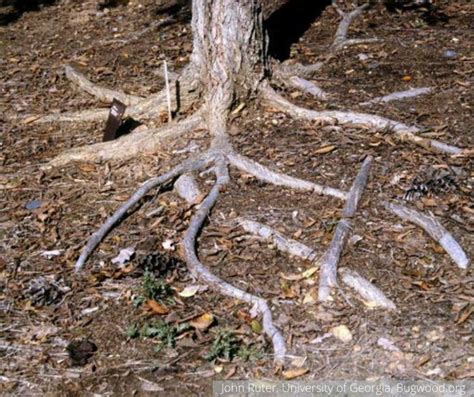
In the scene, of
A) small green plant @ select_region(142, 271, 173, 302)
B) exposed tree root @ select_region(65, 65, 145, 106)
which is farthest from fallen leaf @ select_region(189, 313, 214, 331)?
exposed tree root @ select_region(65, 65, 145, 106)

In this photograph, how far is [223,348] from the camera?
176 inches

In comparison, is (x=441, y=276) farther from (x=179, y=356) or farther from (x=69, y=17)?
(x=69, y=17)

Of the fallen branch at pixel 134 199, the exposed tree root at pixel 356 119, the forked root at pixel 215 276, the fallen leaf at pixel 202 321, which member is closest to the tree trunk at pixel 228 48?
the exposed tree root at pixel 356 119

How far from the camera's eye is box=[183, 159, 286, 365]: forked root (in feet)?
15.0

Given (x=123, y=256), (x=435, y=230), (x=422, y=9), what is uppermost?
(x=435, y=230)

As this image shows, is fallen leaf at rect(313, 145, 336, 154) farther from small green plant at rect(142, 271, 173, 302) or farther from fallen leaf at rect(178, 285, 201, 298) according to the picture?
small green plant at rect(142, 271, 173, 302)

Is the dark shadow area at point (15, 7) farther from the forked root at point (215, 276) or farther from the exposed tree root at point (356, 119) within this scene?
the forked root at point (215, 276)

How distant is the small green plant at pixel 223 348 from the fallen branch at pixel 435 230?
1.55 m

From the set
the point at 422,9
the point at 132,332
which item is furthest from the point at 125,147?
the point at 422,9

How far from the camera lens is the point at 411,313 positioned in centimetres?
466

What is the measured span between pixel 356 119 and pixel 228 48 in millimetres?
1240

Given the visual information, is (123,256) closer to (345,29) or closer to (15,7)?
(345,29)

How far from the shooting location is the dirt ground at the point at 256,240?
14.6 feet

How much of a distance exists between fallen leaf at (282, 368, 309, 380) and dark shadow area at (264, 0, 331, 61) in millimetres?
4198
